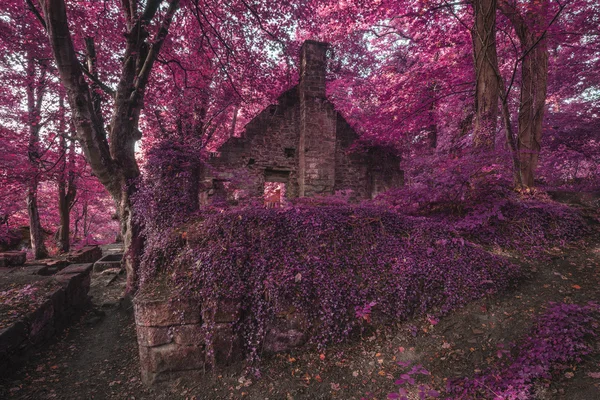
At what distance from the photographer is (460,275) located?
123 inches

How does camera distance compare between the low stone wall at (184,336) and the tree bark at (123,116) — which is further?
the tree bark at (123,116)

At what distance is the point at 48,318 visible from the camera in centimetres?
409

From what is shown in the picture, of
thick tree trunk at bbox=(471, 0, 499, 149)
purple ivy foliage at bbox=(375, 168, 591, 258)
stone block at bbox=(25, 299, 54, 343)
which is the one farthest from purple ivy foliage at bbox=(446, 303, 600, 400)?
stone block at bbox=(25, 299, 54, 343)

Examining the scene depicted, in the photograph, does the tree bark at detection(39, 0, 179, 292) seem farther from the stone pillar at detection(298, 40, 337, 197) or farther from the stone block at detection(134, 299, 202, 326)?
the stone pillar at detection(298, 40, 337, 197)

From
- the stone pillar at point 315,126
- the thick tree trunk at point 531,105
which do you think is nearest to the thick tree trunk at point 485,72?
the thick tree trunk at point 531,105

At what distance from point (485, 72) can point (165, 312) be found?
625cm

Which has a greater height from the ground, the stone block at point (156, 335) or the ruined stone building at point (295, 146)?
the ruined stone building at point (295, 146)

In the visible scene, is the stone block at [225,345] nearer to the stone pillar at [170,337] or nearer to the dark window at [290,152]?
the stone pillar at [170,337]

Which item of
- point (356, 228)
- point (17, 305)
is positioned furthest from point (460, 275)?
point (17, 305)

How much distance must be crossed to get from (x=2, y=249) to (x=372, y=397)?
1302 centimetres

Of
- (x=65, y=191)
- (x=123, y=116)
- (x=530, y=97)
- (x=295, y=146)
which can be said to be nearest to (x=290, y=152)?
(x=295, y=146)

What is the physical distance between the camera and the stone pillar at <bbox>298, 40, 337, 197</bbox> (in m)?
8.98

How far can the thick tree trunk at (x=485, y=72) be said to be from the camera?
4.56m

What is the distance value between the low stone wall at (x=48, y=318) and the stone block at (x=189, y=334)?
2.16 meters
